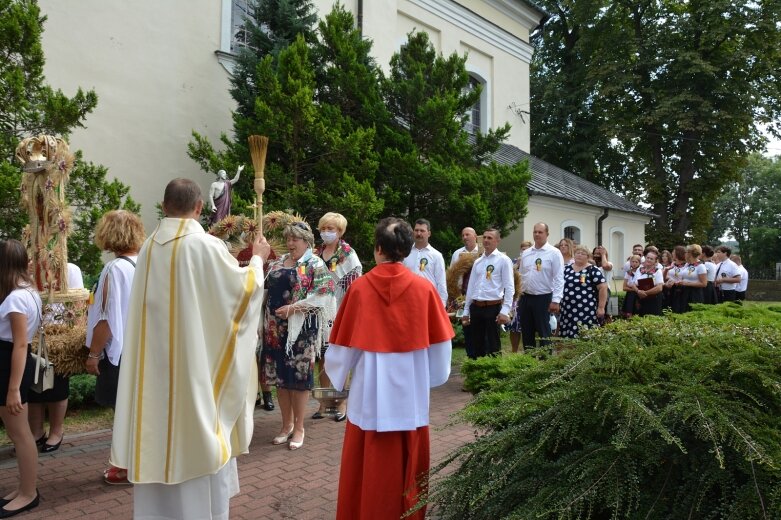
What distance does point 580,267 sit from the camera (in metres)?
Answer: 8.45

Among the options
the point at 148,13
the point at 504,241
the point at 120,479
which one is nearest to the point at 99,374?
the point at 120,479

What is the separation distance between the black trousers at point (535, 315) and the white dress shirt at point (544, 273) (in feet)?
0.30

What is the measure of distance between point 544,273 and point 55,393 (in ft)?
19.2

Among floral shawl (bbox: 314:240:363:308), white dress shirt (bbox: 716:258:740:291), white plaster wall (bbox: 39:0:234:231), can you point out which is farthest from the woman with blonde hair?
white dress shirt (bbox: 716:258:740:291)

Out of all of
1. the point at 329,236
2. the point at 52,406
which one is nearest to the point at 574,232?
the point at 329,236

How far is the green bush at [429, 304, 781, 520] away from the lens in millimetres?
2117

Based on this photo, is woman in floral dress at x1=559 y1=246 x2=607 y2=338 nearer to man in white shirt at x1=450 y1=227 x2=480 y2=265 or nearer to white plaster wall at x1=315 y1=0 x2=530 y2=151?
man in white shirt at x1=450 y1=227 x2=480 y2=265

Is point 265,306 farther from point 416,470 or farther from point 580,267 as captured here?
point 580,267

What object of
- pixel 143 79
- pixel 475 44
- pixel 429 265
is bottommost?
pixel 429 265

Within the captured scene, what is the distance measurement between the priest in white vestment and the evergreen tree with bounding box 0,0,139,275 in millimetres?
4832

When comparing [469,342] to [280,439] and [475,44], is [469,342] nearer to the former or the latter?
[280,439]

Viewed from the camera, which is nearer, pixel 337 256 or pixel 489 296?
pixel 337 256

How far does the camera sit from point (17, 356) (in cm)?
395

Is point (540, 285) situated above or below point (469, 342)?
above
